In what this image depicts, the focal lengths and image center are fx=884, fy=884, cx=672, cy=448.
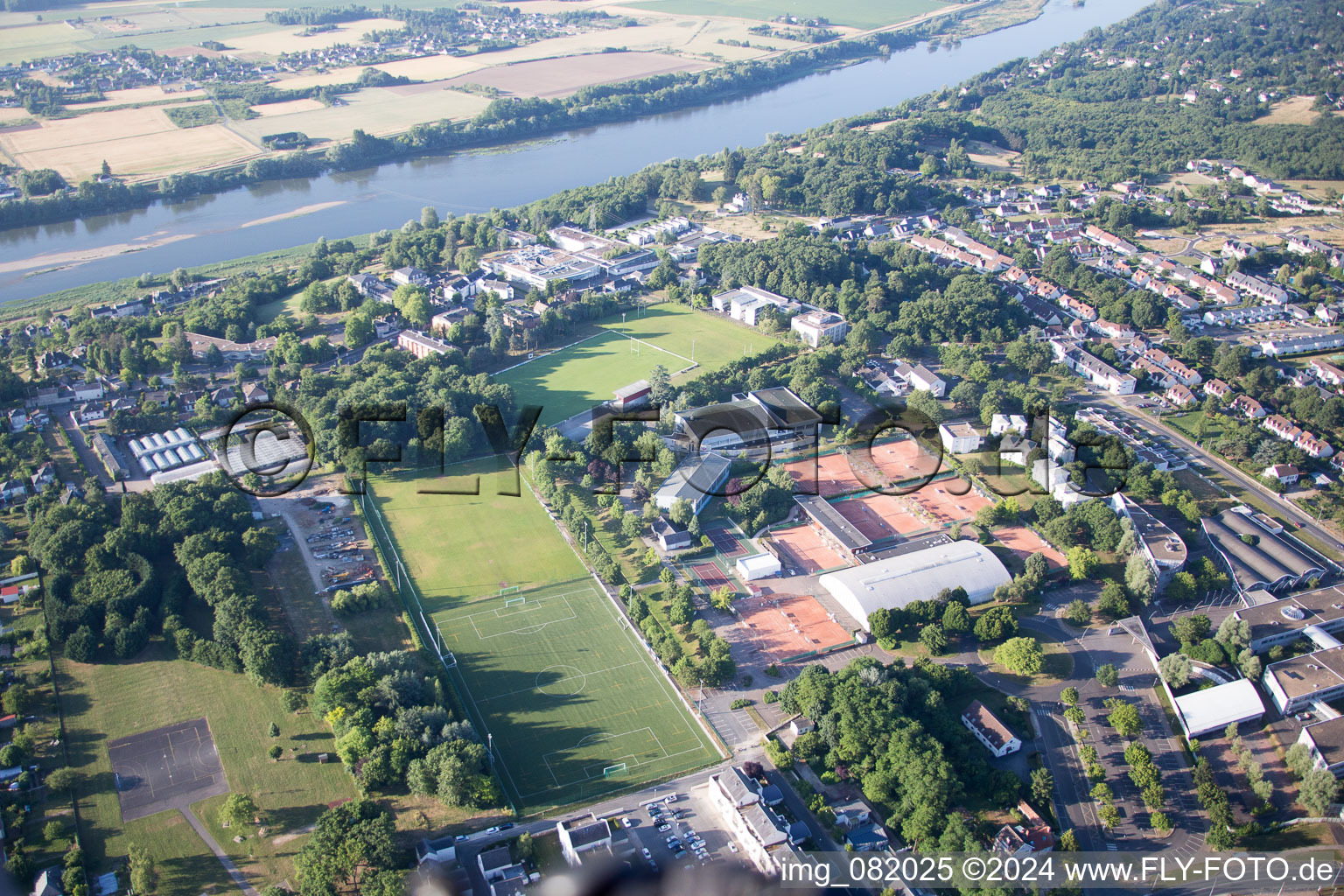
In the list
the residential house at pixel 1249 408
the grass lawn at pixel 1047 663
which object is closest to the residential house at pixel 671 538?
the grass lawn at pixel 1047 663

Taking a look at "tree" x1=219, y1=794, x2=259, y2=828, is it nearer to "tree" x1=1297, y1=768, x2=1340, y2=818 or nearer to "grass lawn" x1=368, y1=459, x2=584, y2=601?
"grass lawn" x1=368, y1=459, x2=584, y2=601

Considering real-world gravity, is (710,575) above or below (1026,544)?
below

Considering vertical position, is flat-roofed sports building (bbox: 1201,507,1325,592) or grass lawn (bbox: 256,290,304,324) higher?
grass lawn (bbox: 256,290,304,324)

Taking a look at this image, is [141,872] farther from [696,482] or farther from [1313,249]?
[1313,249]

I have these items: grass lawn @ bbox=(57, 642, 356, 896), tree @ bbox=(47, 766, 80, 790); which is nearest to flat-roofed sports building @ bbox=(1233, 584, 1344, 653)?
grass lawn @ bbox=(57, 642, 356, 896)

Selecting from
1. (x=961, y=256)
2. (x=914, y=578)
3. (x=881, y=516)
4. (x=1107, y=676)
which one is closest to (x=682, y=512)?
(x=881, y=516)

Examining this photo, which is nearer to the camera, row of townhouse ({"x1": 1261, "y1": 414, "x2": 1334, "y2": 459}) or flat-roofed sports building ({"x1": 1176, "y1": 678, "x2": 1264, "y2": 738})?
flat-roofed sports building ({"x1": 1176, "y1": 678, "x2": 1264, "y2": 738})

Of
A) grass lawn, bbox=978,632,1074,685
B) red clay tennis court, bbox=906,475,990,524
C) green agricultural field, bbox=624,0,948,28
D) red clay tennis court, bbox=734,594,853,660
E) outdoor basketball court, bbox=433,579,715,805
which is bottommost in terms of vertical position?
outdoor basketball court, bbox=433,579,715,805
